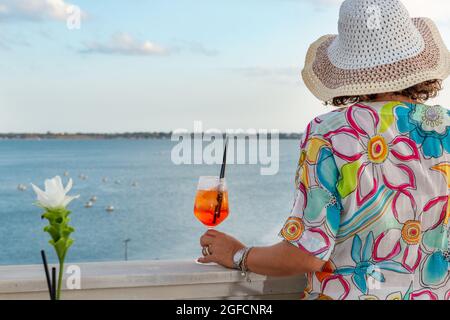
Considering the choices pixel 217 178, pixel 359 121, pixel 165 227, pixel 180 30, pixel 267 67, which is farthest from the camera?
pixel 180 30

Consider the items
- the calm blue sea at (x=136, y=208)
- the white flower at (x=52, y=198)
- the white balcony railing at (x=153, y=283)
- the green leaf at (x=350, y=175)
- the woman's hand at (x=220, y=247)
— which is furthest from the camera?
the calm blue sea at (x=136, y=208)

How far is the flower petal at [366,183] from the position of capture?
133cm

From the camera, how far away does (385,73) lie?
1369mm

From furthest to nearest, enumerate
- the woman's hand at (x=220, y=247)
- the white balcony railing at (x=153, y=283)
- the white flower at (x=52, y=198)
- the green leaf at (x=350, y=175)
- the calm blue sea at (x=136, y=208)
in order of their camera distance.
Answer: the calm blue sea at (x=136, y=208) → the woman's hand at (x=220, y=247) → the white balcony railing at (x=153, y=283) → the green leaf at (x=350, y=175) → the white flower at (x=52, y=198)

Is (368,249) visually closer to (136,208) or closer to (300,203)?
(300,203)

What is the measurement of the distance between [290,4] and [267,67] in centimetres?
1128

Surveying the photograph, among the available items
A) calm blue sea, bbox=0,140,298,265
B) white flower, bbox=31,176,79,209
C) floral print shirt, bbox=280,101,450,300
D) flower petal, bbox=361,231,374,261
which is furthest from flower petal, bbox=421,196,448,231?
calm blue sea, bbox=0,140,298,265

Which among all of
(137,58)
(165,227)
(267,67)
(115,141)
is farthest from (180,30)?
(115,141)

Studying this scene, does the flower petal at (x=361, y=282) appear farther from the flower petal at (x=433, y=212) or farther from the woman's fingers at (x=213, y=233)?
the woman's fingers at (x=213, y=233)

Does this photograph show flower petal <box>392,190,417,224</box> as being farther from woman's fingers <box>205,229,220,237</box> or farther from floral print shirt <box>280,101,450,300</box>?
woman's fingers <box>205,229,220,237</box>

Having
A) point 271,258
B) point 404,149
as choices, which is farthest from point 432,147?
point 271,258

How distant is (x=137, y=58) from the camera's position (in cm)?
6719

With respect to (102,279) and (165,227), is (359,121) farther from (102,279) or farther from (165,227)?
(165,227)

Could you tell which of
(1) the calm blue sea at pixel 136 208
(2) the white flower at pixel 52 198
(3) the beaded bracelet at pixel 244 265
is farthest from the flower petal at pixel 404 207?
(1) the calm blue sea at pixel 136 208
